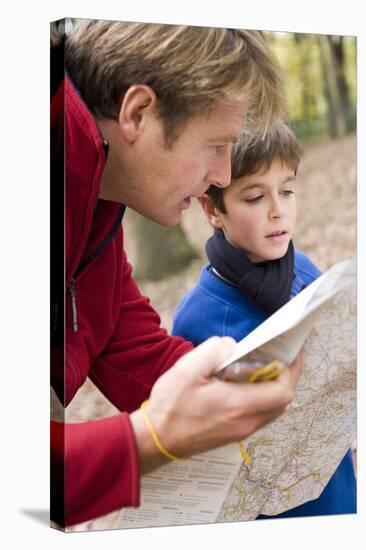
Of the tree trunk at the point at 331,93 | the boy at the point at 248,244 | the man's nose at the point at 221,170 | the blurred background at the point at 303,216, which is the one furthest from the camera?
the tree trunk at the point at 331,93

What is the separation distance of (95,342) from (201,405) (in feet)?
1.77

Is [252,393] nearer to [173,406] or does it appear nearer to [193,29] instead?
[173,406]

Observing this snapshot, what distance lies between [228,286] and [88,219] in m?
0.63

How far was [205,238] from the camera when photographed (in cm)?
480

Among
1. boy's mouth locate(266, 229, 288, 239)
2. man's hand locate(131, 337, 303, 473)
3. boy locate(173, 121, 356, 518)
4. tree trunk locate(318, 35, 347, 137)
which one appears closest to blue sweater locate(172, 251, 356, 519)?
boy locate(173, 121, 356, 518)

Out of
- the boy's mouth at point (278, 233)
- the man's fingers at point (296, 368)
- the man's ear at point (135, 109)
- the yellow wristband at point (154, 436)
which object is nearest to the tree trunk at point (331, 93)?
the boy's mouth at point (278, 233)

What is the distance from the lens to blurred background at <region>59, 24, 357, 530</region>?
4688mm

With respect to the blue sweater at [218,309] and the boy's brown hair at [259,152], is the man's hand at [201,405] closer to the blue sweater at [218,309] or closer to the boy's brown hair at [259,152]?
the blue sweater at [218,309]

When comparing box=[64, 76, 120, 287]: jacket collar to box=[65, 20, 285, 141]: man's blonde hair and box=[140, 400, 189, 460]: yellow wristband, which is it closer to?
box=[65, 20, 285, 141]: man's blonde hair

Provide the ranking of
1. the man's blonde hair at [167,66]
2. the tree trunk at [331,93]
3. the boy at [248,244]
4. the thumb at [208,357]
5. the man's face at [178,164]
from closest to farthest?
1. the thumb at [208,357]
2. the man's blonde hair at [167,66]
3. the man's face at [178,164]
4. the boy at [248,244]
5. the tree trunk at [331,93]

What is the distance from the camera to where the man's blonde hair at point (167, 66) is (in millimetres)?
4242

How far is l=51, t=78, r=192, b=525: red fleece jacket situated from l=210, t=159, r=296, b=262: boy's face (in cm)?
41

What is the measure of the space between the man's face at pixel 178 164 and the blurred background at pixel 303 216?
3.9 inches

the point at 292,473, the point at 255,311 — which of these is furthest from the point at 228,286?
the point at 292,473
